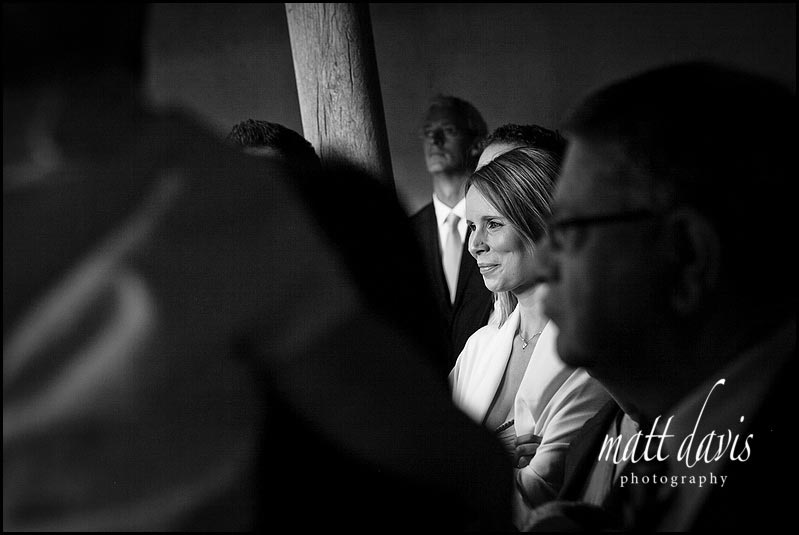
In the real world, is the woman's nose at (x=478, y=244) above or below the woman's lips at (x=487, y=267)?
above

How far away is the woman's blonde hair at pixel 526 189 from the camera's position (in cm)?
271

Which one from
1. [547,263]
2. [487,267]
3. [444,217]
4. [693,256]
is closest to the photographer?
[693,256]

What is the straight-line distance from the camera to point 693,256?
1220mm

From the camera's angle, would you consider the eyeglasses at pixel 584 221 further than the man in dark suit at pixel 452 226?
No

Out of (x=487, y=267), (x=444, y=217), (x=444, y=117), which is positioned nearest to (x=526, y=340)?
(x=487, y=267)

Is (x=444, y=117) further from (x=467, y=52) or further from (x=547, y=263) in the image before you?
(x=547, y=263)

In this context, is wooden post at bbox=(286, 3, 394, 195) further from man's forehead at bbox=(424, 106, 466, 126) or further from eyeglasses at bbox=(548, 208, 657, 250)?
eyeglasses at bbox=(548, 208, 657, 250)

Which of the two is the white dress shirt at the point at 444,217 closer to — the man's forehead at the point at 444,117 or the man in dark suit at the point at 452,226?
the man in dark suit at the point at 452,226

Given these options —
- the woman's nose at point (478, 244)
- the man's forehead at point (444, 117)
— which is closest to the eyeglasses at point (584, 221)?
the woman's nose at point (478, 244)

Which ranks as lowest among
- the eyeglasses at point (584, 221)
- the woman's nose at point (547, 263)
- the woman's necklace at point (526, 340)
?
the woman's necklace at point (526, 340)

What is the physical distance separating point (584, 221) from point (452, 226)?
315 cm

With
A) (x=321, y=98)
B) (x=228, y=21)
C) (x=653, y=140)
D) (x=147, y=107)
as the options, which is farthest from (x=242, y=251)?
(x=228, y=21)

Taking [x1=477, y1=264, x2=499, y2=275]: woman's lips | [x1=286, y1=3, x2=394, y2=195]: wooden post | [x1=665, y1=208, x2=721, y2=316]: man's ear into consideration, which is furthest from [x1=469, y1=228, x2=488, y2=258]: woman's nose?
[x1=665, y1=208, x2=721, y2=316]: man's ear

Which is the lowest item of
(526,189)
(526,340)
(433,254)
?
(433,254)
